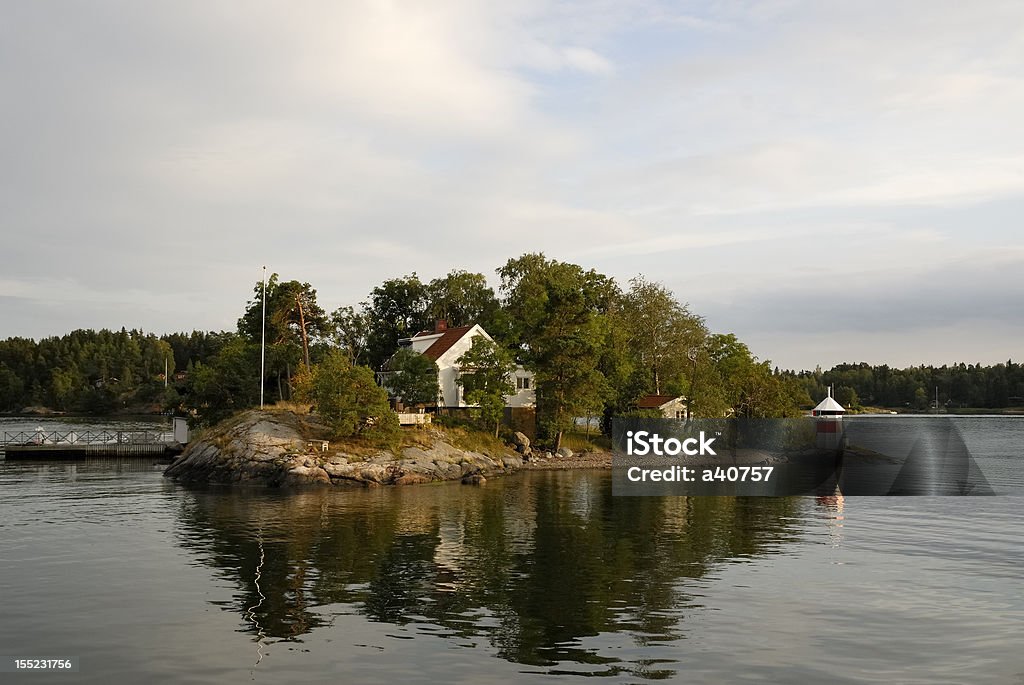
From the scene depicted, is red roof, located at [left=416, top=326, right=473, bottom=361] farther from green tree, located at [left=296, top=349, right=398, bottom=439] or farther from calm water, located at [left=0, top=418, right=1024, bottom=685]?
calm water, located at [left=0, top=418, right=1024, bottom=685]

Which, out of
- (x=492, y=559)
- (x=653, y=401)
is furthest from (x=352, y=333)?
(x=492, y=559)

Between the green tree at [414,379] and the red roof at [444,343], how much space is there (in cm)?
135

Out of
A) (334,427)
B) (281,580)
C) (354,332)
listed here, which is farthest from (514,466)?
(281,580)

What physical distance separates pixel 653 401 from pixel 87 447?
65661 millimetres

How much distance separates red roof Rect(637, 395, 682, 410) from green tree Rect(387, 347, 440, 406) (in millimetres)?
28204

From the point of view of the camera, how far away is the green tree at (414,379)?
82312mm

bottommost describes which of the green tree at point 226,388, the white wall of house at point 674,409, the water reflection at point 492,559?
the water reflection at point 492,559

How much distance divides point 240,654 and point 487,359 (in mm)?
62396

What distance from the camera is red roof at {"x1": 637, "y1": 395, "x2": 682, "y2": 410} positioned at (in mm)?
98438

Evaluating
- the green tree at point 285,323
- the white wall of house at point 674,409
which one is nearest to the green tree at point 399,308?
the green tree at point 285,323

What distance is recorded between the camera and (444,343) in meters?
87.5

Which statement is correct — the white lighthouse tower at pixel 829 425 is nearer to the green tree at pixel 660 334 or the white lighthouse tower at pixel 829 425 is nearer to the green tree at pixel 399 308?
the green tree at pixel 660 334

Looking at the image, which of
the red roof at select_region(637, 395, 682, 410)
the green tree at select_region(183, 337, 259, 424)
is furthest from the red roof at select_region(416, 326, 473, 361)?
the red roof at select_region(637, 395, 682, 410)

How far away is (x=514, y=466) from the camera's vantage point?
77.6 m
